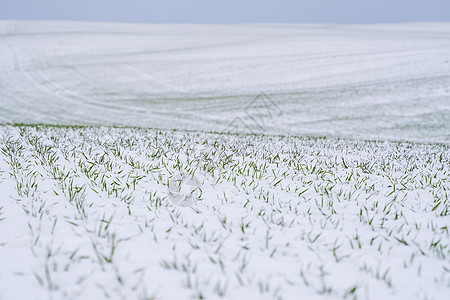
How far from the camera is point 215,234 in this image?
3277mm

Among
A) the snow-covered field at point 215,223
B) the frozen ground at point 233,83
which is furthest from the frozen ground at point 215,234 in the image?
the frozen ground at point 233,83

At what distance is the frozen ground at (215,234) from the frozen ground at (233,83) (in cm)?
1604

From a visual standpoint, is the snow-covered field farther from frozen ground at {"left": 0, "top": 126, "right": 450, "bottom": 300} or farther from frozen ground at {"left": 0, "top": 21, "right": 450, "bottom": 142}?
frozen ground at {"left": 0, "top": 21, "right": 450, "bottom": 142}

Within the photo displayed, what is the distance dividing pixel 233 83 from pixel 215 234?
30.7 meters

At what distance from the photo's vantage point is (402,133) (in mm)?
20016

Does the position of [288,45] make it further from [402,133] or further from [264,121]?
[402,133]

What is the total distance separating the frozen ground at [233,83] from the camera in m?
22.9

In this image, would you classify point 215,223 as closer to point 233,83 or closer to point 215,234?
point 215,234

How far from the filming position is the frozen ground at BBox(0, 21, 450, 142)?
75.1 feet

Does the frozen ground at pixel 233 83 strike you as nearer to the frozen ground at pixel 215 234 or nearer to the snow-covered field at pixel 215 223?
the snow-covered field at pixel 215 223

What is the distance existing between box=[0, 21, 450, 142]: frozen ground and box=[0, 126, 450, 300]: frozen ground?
16.0m

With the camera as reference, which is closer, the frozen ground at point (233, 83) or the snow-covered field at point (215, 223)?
the snow-covered field at point (215, 223)

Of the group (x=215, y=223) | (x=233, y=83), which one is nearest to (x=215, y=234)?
(x=215, y=223)

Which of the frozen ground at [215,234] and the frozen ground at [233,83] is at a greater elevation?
the frozen ground at [233,83]
